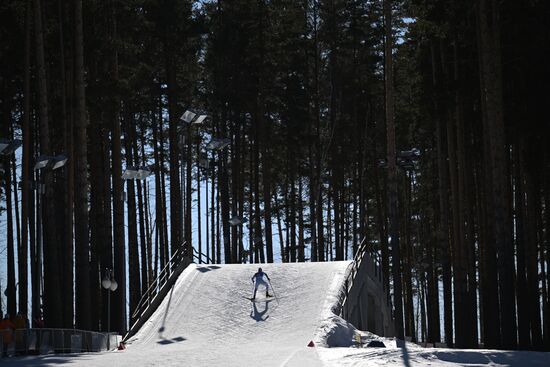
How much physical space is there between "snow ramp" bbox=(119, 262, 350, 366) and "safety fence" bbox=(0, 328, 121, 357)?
1010mm

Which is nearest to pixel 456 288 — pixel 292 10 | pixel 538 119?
pixel 538 119

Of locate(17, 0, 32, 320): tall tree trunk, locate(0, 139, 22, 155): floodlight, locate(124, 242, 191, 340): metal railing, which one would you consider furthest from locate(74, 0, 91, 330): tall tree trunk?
locate(17, 0, 32, 320): tall tree trunk

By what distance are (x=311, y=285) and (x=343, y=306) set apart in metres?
2.62

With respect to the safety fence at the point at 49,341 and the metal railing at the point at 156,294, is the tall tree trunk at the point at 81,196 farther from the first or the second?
the safety fence at the point at 49,341

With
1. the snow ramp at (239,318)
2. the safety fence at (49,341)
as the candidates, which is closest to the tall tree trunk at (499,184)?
the snow ramp at (239,318)

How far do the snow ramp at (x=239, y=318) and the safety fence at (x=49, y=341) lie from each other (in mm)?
1010

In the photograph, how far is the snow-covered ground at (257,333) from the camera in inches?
772

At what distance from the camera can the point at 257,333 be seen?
29609mm

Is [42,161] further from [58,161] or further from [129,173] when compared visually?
[129,173]

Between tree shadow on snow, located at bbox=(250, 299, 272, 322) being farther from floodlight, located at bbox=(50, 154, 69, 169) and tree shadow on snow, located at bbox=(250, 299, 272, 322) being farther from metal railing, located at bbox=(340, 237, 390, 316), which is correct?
floodlight, located at bbox=(50, 154, 69, 169)

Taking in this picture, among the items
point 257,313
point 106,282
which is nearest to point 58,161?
point 106,282

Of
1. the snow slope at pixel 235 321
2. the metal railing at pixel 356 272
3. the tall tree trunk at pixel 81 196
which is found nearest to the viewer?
the snow slope at pixel 235 321

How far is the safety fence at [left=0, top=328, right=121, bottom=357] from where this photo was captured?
22375mm

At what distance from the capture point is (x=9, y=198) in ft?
127
